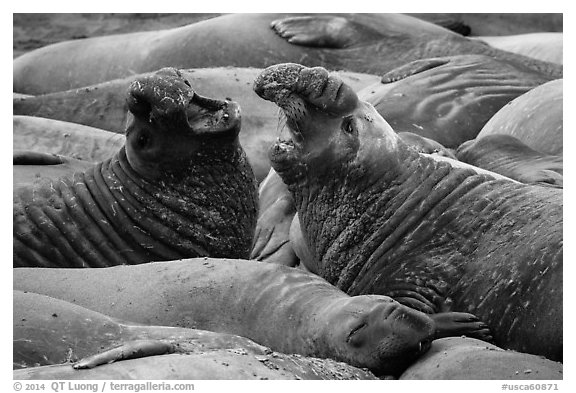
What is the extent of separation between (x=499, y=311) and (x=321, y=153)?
1038 millimetres

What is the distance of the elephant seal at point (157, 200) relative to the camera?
6.85 meters

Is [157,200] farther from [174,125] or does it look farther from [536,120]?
[536,120]

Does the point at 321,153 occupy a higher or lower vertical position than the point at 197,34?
higher

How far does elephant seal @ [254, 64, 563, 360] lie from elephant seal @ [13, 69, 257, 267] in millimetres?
537

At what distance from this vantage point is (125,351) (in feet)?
16.2

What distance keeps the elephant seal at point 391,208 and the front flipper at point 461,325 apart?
0.05 m

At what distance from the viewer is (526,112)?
8008mm

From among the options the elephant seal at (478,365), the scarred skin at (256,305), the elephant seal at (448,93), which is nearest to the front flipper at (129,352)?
the scarred skin at (256,305)

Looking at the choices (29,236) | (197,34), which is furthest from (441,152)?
(197,34)

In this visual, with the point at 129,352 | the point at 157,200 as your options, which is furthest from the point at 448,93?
the point at 129,352

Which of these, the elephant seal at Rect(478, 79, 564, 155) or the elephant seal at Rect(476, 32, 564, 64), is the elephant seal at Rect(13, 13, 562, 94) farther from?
the elephant seal at Rect(478, 79, 564, 155)

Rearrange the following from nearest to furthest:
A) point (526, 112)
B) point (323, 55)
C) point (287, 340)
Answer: point (287, 340)
point (526, 112)
point (323, 55)

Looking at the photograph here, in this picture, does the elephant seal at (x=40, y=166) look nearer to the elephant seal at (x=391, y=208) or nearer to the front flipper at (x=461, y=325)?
the elephant seal at (x=391, y=208)

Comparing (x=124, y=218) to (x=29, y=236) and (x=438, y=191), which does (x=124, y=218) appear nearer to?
(x=29, y=236)
